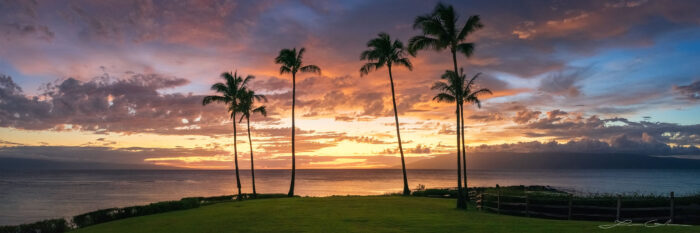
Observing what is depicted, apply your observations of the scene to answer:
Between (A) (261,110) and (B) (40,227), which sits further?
(A) (261,110)

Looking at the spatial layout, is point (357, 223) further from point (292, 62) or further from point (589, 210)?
point (292, 62)

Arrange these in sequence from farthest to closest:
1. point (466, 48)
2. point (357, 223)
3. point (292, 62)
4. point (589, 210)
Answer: point (292, 62)
point (466, 48)
point (589, 210)
point (357, 223)

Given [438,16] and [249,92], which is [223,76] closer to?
[249,92]

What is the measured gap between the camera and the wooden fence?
2245cm

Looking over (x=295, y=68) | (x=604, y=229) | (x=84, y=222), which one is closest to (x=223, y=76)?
(x=295, y=68)

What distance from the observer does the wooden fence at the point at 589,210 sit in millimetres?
22453

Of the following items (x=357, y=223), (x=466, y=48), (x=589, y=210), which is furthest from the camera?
(x=466, y=48)

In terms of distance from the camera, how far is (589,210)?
25250 mm

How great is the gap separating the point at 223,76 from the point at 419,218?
34787 millimetres

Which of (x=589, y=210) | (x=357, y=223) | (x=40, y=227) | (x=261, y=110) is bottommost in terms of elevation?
(x=40, y=227)

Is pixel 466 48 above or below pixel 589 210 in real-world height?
above

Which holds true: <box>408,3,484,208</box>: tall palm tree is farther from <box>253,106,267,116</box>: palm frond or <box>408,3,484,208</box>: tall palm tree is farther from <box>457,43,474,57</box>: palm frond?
<box>253,106,267,116</box>: palm frond

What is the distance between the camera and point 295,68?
163 feet

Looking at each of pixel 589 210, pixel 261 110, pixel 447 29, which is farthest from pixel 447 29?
pixel 261 110
